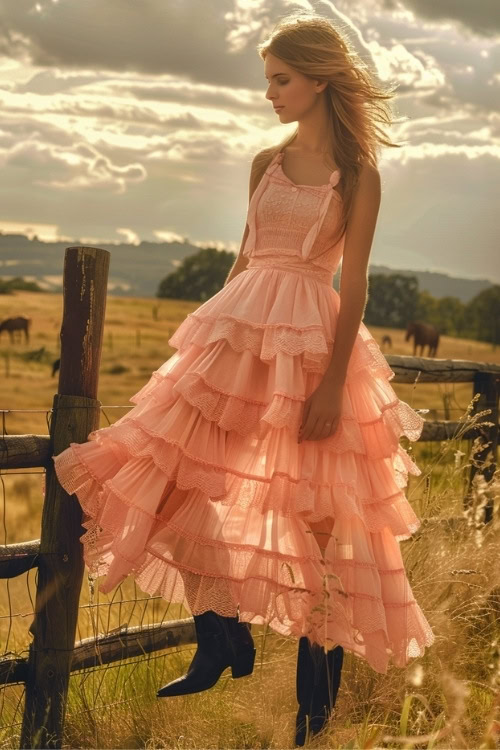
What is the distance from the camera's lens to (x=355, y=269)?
2848mm

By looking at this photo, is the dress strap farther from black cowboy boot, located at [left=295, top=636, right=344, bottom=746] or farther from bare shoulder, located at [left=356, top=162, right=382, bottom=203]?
black cowboy boot, located at [left=295, top=636, right=344, bottom=746]

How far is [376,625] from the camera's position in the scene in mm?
2682

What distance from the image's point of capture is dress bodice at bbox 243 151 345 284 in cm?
290

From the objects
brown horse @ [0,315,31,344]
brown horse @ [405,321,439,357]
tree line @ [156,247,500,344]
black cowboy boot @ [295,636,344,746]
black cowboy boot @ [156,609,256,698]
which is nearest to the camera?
black cowboy boot @ [156,609,256,698]

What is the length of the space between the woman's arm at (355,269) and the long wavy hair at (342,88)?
4cm

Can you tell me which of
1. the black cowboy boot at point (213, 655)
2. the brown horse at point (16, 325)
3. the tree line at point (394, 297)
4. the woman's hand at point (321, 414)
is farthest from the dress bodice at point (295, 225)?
the tree line at point (394, 297)

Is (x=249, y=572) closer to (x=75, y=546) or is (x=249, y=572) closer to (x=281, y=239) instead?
(x=75, y=546)

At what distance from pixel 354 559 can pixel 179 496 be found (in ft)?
1.92

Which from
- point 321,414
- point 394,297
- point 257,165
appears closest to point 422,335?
point 394,297

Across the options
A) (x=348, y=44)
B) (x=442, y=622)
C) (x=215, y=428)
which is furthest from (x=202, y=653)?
(x=348, y=44)

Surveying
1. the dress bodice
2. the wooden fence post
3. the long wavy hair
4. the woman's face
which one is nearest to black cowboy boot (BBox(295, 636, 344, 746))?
the wooden fence post

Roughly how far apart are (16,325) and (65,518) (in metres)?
23.7

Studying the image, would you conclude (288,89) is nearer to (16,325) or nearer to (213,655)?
(213,655)

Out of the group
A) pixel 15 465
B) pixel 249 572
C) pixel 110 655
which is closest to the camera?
pixel 249 572
